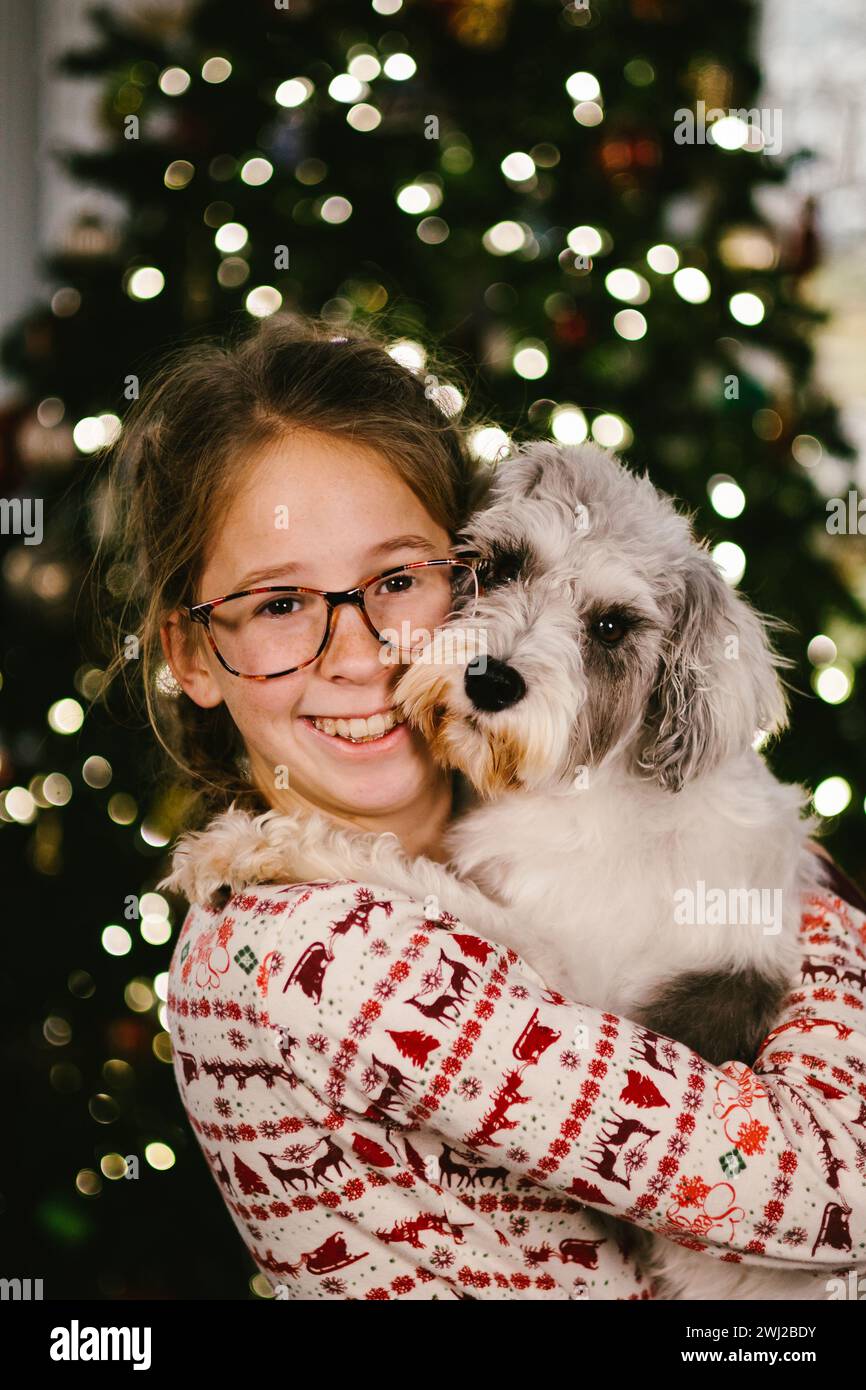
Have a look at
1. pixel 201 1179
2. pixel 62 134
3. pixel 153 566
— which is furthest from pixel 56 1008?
pixel 62 134

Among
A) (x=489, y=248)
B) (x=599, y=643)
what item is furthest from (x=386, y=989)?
(x=489, y=248)

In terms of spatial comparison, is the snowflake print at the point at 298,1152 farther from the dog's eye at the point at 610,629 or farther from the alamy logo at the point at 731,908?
the dog's eye at the point at 610,629

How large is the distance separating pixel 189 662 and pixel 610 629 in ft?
2.24

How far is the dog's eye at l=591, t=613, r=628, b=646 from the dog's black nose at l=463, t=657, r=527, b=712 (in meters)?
0.19

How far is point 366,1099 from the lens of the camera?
4.33ft

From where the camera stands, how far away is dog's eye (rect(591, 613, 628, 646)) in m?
1.77

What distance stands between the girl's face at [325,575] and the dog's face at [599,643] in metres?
0.08

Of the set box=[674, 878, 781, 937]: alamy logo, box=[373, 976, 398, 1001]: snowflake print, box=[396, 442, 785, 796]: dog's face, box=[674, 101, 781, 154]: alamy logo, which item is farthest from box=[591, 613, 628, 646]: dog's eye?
→ box=[674, 101, 781, 154]: alamy logo

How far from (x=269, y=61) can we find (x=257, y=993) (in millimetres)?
1968

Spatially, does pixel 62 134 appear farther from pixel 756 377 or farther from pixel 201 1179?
pixel 201 1179

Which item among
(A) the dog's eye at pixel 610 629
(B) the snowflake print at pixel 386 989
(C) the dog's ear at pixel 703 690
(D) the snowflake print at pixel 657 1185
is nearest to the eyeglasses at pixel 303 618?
(A) the dog's eye at pixel 610 629

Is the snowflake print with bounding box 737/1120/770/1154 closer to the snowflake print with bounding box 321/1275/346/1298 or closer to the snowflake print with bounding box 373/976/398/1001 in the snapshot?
the snowflake print with bounding box 373/976/398/1001

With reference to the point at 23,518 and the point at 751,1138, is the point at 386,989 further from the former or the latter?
the point at 23,518
